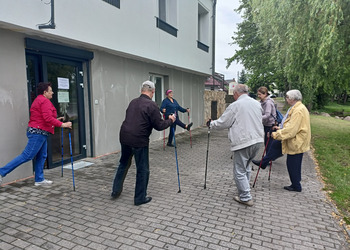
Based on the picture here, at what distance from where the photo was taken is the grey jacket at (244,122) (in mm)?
4168

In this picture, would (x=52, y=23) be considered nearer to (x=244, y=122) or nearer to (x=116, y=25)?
(x=116, y=25)

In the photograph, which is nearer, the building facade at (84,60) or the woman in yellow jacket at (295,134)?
the woman in yellow jacket at (295,134)

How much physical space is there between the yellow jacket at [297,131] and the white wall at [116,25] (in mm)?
4646

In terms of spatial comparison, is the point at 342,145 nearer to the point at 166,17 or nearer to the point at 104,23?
the point at 166,17

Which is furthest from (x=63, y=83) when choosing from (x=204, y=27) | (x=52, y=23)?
(x=204, y=27)

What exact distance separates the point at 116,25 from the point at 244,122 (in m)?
4.68

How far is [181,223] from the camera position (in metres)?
3.72

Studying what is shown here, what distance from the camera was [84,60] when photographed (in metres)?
6.86

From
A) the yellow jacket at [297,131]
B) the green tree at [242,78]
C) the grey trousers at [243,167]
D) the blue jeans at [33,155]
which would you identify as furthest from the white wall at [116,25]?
the green tree at [242,78]

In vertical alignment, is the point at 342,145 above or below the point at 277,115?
below

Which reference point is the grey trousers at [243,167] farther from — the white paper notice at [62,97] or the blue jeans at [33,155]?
the white paper notice at [62,97]

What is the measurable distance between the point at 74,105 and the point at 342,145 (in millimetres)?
9863

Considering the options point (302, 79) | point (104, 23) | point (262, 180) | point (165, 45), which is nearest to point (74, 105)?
point (104, 23)

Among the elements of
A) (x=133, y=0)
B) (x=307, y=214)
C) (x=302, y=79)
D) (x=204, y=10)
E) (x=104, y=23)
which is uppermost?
(x=204, y=10)
